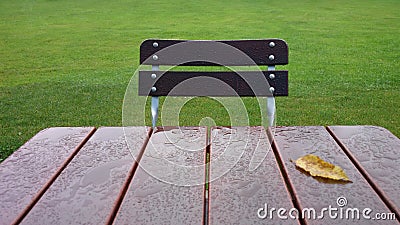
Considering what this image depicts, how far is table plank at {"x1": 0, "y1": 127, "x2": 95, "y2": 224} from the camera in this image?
151 centimetres

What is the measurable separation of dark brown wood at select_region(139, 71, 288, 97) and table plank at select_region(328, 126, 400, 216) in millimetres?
606

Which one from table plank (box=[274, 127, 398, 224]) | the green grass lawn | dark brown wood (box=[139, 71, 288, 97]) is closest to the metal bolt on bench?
dark brown wood (box=[139, 71, 288, 97])

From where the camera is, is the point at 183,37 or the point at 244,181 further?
the point at 183,37

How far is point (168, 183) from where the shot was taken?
5.37 ft

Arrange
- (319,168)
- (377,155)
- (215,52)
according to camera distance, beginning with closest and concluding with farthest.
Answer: (319,168), (377,155), (215,52)

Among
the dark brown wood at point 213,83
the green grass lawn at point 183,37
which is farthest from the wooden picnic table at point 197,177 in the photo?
the green grass lawn at point 183,37

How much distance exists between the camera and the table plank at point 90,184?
1.43 meters

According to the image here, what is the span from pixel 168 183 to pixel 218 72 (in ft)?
4.09

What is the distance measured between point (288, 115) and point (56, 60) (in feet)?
16.8

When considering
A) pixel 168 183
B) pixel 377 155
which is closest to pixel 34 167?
pixel 168 183

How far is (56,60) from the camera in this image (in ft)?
31.2

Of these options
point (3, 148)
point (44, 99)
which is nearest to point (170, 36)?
point (44, 99)

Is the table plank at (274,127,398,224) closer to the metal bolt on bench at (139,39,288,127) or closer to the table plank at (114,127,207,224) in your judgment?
the table plank at (114,127,207,224)

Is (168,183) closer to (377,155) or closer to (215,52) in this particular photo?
(377,155)
